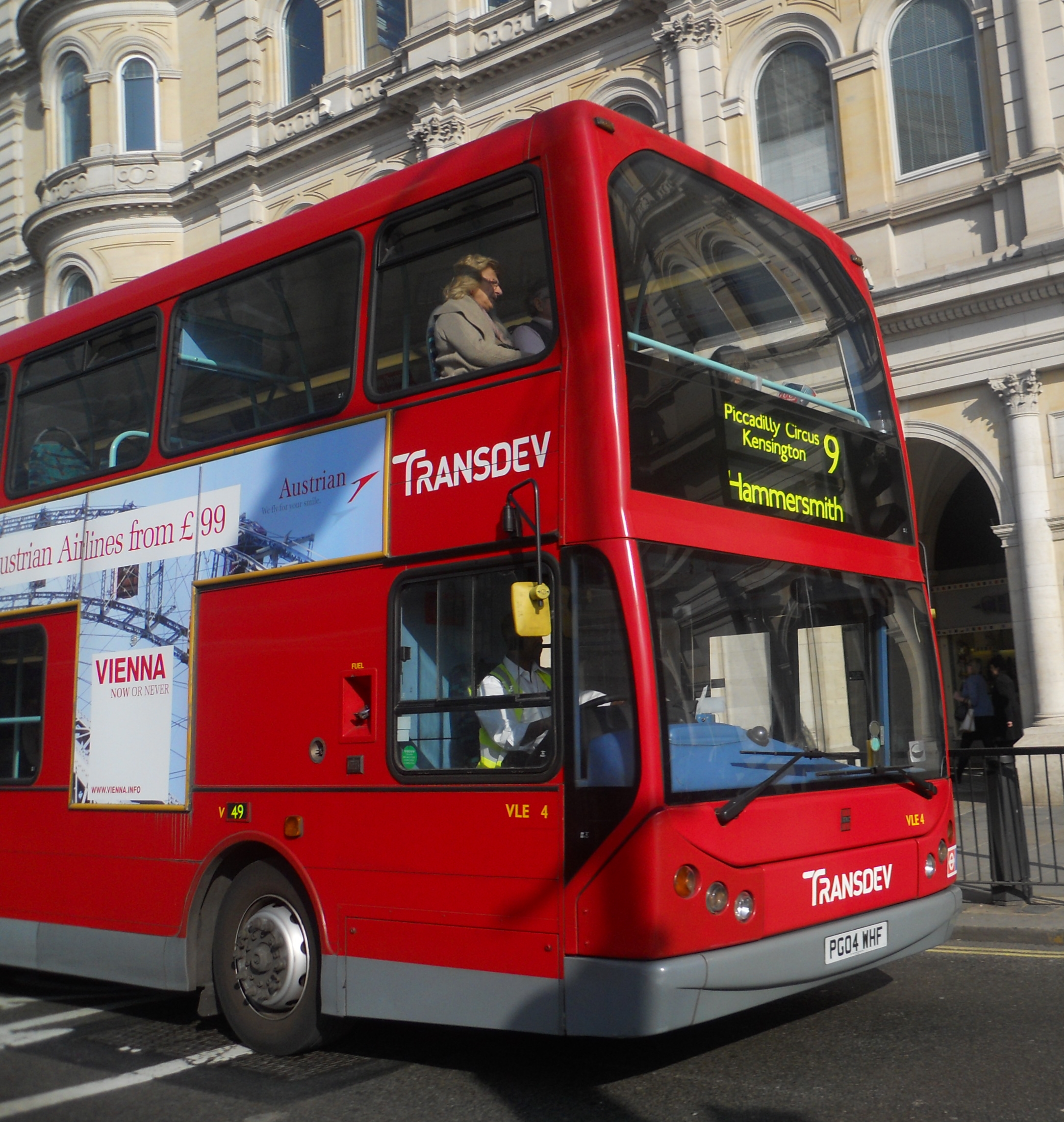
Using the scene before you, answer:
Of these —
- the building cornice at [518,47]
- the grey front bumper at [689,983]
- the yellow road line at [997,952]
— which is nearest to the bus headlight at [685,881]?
the grey front bumper at [689,983]

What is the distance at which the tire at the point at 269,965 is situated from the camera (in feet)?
19.7

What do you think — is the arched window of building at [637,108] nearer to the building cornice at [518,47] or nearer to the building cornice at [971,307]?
the building cornice at [518,47]

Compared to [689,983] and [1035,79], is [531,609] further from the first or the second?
[1035,79]

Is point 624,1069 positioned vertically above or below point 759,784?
below

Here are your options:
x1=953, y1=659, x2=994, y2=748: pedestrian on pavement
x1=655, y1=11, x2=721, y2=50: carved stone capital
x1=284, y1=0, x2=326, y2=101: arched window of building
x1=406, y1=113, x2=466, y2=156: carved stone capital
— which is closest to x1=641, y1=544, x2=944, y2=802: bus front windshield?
x1=953, y1=659, x2=994, y2=748: pedestrian on pavement

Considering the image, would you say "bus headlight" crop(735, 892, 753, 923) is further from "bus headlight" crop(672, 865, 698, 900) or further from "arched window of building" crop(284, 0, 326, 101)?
"arched window of building" crop(284, 0, 326, 101)

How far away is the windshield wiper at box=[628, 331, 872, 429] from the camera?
552cm

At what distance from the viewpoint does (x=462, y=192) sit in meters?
Result: 5.98

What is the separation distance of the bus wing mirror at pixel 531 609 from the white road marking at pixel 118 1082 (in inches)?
109

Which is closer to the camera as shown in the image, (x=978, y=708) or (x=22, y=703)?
(x=22, y=703)

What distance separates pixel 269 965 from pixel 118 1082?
824 millimetres

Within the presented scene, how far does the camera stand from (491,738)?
17.8 ft

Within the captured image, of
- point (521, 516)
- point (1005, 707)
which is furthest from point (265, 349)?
point (1005, 707)

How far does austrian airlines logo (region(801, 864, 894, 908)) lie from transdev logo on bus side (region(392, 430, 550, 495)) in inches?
84.0
